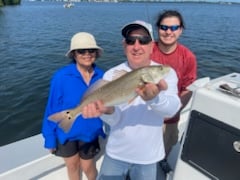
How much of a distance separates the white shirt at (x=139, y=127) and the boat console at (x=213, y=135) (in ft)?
0.74

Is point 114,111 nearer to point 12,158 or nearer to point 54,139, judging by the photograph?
point 54,139

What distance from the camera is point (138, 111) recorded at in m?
2.40

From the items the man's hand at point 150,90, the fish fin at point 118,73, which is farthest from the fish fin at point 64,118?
the man's hand at point 150,90

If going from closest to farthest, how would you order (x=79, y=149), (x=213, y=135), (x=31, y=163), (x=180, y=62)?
1. (x=213, y=135)
2. (x=31, y=163)
3. (x=79, y=149)
4. (x=180, y=62)

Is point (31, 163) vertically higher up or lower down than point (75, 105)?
lower down

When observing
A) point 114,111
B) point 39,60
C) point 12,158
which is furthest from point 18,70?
point 114,111

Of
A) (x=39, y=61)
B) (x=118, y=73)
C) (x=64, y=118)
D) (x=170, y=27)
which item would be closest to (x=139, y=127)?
(x=118, y=73)

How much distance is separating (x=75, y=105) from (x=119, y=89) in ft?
2.06

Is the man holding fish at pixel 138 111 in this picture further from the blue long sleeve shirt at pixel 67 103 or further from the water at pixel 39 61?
the water at pixel 39 61

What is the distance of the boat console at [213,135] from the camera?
6.65 ft

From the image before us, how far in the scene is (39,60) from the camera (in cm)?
1446

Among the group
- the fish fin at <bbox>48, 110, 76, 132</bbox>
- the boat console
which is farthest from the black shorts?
the boat console

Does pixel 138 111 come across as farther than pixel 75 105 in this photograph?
No

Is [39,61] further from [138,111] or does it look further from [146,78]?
[146,78]
